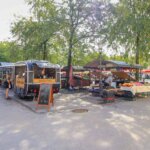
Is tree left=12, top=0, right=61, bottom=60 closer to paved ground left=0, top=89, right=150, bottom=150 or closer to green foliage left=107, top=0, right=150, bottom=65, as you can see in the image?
green foliage left=107, top=0, right=150, bottom=65

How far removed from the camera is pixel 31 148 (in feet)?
23.2

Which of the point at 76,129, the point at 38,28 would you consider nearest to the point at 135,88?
the point at 76,129

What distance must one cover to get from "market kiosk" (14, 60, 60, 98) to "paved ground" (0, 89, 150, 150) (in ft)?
13.4

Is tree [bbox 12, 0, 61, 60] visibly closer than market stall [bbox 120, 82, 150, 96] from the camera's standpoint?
No

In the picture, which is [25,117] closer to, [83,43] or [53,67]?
[53,67]

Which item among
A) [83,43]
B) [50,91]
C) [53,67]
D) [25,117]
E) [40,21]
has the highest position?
[40,21]

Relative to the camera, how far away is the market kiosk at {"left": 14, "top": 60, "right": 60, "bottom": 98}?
1756 centimetres

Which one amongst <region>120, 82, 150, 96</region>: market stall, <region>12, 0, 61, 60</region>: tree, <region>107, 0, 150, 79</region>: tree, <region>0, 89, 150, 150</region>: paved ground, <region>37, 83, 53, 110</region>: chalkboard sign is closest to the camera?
<region>0, 89, 150, 150</region>: paved ground

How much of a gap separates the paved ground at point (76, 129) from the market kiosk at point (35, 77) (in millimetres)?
4098

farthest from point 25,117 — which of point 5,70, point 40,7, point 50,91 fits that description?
point 5,70

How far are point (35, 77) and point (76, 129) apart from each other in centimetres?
955

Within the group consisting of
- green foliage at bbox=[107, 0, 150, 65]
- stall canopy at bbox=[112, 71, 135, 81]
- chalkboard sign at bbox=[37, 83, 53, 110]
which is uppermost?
green foliage at bbox=[107, 0, 150, 65]

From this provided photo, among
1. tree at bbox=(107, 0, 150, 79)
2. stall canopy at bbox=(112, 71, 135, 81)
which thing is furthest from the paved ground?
stall canopy at bbox=(112, 71, 135, 81)

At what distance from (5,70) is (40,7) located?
8780 mm
